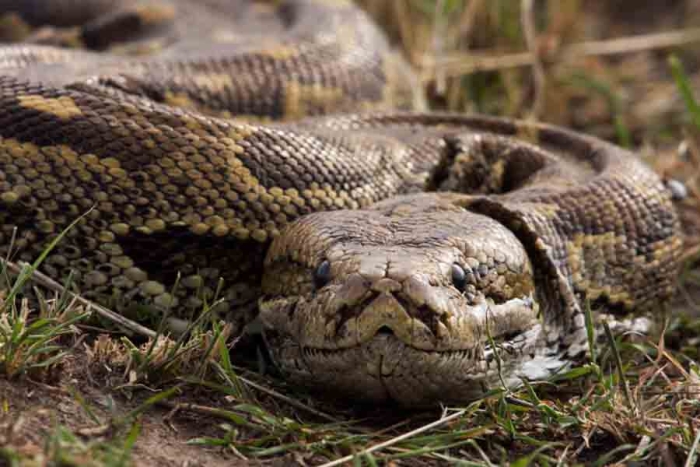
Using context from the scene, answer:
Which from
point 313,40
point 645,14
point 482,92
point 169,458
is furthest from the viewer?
point 645,14

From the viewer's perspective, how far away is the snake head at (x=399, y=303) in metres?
3.91

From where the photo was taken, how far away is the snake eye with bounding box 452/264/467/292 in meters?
4.23

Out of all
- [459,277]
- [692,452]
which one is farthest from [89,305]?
[692,452]

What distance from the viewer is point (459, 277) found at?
4.25m

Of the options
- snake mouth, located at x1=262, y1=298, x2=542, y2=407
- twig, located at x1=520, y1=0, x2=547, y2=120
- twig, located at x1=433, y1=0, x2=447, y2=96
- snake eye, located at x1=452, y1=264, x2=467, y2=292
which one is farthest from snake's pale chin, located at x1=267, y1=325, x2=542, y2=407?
twig, located at x1=520, y1=0, x2=547, y2=120

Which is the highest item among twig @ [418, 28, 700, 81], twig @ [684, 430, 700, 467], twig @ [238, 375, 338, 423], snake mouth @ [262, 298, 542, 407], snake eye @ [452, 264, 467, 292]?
twig @ [418, 28, 700, 81]

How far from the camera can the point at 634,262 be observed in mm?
5527

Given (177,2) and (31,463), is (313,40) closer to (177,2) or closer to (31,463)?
(177,2)

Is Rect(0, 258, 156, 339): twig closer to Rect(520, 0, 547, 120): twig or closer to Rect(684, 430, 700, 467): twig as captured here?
Rect(684, 430, 700, 467): twig

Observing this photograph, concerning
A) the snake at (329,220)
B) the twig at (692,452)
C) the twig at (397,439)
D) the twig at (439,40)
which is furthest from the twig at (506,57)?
the twig at (692,452)

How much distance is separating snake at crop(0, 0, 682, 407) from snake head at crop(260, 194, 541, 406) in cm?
1

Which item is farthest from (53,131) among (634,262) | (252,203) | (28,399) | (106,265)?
(634,262)

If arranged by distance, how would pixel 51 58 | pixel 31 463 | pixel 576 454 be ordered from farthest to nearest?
pixel 51 58 → pixel 576 454 → pixel 31 463

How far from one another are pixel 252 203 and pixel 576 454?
80.1 inches
